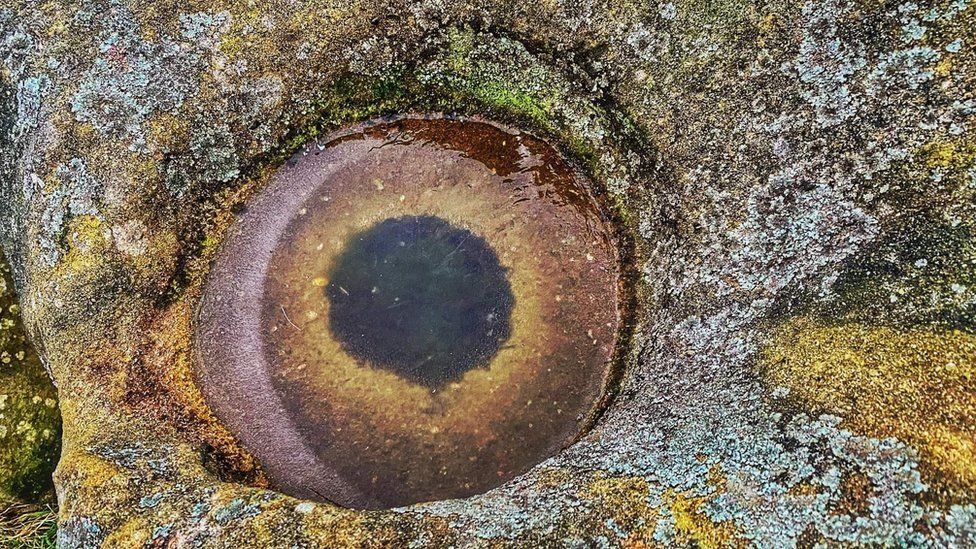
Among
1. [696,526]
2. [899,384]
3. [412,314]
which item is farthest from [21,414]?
[899,384]

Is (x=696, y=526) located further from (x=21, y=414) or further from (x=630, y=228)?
(x=21, y=414)

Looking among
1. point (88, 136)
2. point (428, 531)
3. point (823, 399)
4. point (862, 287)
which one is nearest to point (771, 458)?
point (823, 399)

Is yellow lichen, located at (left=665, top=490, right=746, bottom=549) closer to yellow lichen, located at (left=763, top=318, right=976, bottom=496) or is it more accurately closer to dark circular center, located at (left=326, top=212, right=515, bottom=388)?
yellow lichen, located at (left=763, top=318, right=976, bottom=496)

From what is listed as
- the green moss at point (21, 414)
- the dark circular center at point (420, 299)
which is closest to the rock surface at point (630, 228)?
the green moss at point (21, 414)

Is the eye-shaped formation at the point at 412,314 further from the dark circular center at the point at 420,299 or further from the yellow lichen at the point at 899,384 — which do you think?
the yellow lichen at the point at 899,384

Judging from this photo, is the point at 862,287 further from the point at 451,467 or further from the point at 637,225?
the point at 451,467
